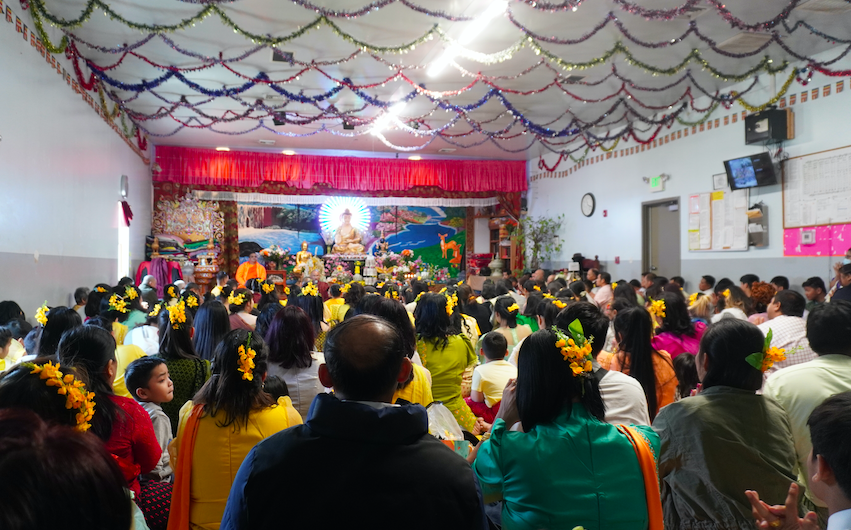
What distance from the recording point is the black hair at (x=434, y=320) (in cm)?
350

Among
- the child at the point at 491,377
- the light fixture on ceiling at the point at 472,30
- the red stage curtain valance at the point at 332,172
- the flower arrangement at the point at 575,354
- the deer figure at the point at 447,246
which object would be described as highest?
the light fixture on ceiling at the point at 472,30

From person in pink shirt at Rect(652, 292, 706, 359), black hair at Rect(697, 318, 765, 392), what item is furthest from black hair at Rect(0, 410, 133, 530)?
person in pink shirt at Rect(652, 292, 706, 359)

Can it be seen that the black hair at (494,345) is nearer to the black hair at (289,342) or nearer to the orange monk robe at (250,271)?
the black hair at (289,342)

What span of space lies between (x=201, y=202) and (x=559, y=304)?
11.3 meters

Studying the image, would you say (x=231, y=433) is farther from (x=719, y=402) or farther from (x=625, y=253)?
(x=625, y=253)

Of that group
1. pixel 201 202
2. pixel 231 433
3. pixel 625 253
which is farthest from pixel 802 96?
pixel 201 202

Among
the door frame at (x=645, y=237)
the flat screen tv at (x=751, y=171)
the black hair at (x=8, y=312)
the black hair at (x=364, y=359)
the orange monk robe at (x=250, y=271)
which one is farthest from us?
the orange monk robe at (x=250, y=271)

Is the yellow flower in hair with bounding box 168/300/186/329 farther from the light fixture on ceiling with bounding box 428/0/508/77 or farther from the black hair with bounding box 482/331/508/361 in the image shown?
the light fixture on ceiling with bounding box 428/0/508/77

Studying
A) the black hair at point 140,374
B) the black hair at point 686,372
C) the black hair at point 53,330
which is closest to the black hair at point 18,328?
the black hair at point 53,330

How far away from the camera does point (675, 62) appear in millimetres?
7797

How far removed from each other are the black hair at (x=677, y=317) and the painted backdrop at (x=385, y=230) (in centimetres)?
1161

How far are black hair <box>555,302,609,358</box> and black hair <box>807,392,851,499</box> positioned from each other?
1.24m

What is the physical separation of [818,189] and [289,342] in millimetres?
7287

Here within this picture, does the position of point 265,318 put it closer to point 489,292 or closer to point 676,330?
point 676,330
